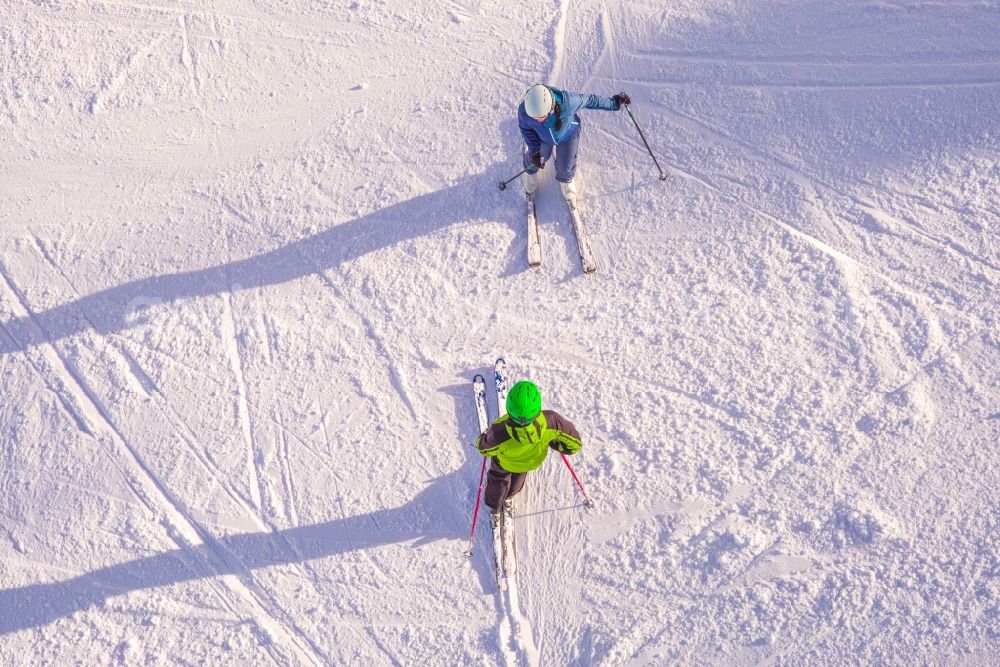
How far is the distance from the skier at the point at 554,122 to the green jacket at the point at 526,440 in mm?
1851

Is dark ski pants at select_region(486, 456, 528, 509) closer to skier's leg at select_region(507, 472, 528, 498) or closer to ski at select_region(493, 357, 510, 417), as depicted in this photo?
skier's leg at select_region(507, 472, 528, 498)

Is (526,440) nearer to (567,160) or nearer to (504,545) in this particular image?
(504,545)

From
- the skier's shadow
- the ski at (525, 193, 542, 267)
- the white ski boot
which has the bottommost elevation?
the skier's shadow

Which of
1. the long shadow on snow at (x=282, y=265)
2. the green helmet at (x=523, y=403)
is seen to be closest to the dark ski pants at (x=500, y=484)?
the green helmet at (x=523, y=403)

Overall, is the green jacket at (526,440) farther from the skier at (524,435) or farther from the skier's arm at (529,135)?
the skier's arm at (529,135)

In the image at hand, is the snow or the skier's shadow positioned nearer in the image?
the snow

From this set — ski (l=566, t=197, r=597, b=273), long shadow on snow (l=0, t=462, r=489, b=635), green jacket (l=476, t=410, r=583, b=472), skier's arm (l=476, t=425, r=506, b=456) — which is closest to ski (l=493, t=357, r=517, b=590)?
long shadow on snow (l=0, t=462, r=489, b=635)

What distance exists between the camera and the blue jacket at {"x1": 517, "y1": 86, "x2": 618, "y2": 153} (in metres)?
4.55

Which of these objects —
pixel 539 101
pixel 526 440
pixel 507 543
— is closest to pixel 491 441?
pixel 526 440

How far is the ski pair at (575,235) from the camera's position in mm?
5512

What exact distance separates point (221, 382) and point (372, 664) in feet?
8.09

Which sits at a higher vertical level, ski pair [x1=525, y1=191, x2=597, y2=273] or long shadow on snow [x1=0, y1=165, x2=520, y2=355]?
long shadow on snow [x1=0, y1=165, x2=520, y2=355]

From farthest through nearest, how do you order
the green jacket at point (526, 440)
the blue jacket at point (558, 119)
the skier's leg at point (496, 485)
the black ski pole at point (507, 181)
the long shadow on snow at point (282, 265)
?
the long shadow on snow at point (282, 265) < the black ski pole at point (507, 181) < the skier's leg at point (496, 485) < the blue jacket at point (558, 119) < the green jacket at point (526, 440)

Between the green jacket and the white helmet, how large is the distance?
1.86 m
